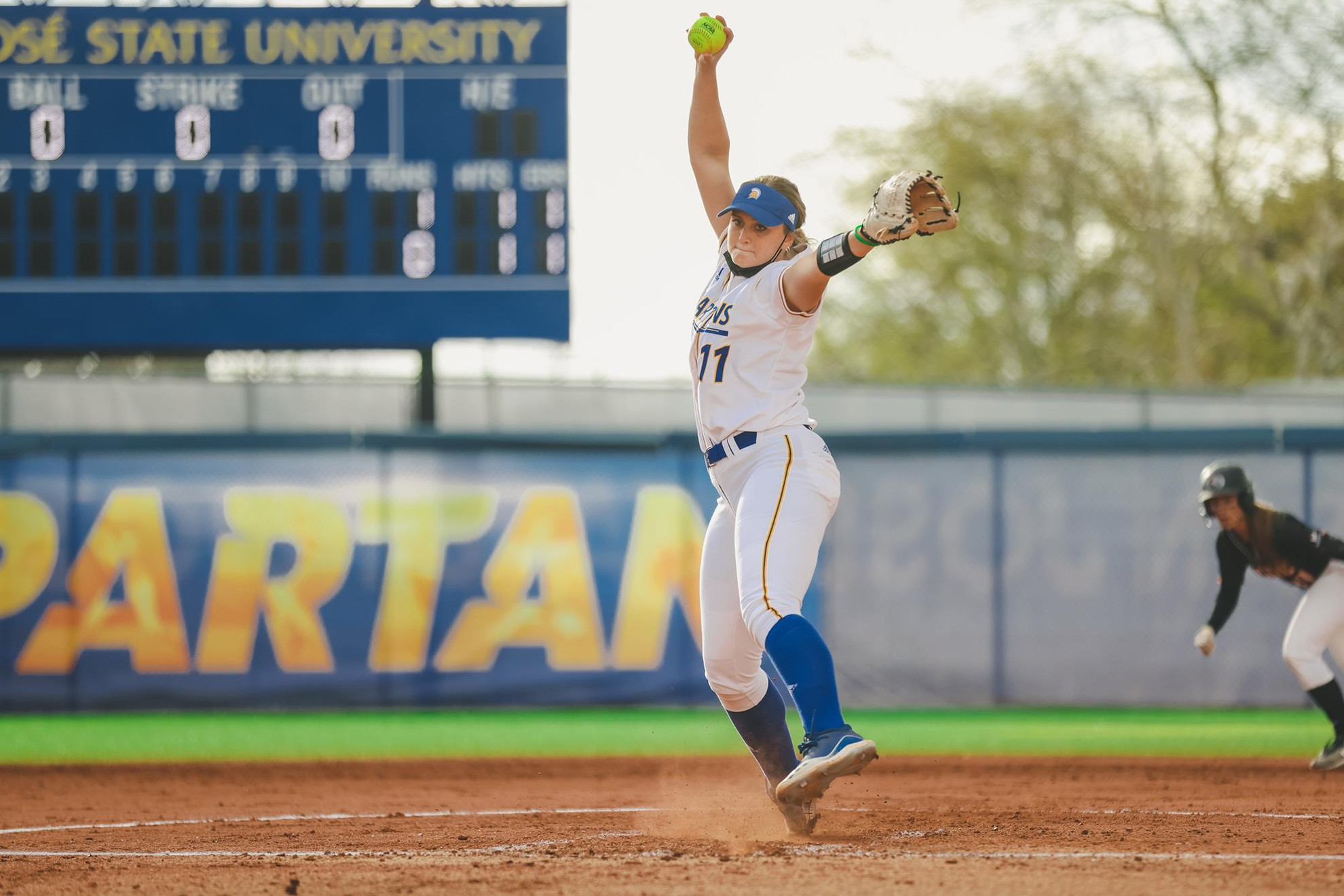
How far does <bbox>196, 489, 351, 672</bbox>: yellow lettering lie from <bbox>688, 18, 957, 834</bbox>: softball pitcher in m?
6.11

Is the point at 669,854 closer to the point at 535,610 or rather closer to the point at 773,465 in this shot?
the point at 773,465

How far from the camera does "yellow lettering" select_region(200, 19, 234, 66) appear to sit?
11992mm

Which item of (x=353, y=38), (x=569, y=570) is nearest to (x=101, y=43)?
(x=353, y=38)

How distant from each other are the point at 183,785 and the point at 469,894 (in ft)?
11.9

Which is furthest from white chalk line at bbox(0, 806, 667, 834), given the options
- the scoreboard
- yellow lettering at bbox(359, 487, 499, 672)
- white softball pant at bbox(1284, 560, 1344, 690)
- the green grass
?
the scoreboard

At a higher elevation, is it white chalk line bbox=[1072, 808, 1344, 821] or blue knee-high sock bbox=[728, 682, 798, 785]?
blue knee-high sock bbox=[728, 682, 798, 785]

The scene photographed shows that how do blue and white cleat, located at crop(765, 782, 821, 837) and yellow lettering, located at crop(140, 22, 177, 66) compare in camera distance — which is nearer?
blue and white cleat, located at crop(765, 782, 821, 837)

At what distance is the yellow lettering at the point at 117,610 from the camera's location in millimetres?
10461

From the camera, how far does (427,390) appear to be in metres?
12.3

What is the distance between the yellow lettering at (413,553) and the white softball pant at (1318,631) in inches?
211

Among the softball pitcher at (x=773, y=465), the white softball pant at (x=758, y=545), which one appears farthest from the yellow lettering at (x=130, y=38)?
the white softball pant at (x=758, y=545)

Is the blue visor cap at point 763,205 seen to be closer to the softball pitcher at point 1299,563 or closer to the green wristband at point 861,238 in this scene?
the green wristband at point 861,238

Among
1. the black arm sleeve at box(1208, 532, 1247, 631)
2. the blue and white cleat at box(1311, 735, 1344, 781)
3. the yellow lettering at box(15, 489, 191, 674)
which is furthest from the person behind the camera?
the yellow lettering at box(15, 489, 191, 674)

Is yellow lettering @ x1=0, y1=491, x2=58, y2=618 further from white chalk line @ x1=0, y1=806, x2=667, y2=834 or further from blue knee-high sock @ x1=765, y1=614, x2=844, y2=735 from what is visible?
blue knee-high sock @ x1=765, y1=614, x2=844, y2=735
